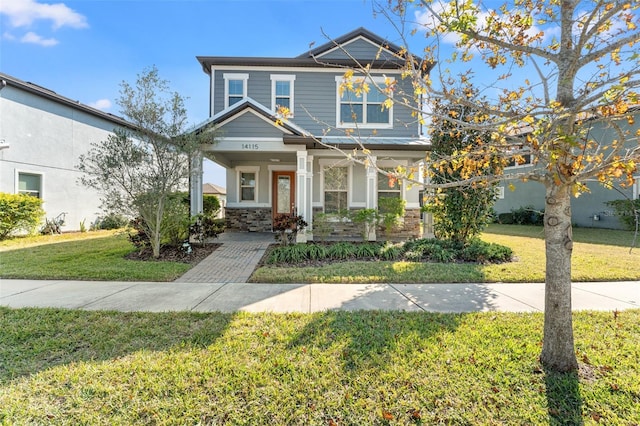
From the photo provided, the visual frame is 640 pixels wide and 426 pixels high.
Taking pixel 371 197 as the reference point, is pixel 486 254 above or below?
below

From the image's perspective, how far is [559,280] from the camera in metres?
2.80

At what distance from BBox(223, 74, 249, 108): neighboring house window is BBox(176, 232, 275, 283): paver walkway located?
612 cm

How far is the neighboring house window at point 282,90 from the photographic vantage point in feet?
41.5

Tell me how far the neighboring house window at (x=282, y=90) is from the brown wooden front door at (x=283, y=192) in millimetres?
2916

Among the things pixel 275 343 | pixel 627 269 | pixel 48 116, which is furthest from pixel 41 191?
pixel 627 269

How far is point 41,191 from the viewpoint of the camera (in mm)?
12008

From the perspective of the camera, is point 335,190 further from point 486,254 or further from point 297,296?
point 297,296

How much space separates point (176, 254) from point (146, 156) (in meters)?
2.74

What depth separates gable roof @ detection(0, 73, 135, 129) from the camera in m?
10.4

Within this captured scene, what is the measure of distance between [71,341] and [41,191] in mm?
12381

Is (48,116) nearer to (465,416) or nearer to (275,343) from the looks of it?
(275,343)

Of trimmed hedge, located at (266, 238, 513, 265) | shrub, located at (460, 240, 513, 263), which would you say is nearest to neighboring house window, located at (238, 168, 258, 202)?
trimmed hedge, located at (266, 238, 513, 265)

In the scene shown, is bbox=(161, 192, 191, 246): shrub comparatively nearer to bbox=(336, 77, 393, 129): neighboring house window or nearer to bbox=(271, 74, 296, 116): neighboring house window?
bbox=(271, 74, 296, 116): neighboring house window

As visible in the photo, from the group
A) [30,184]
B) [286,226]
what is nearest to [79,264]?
[286,226]
